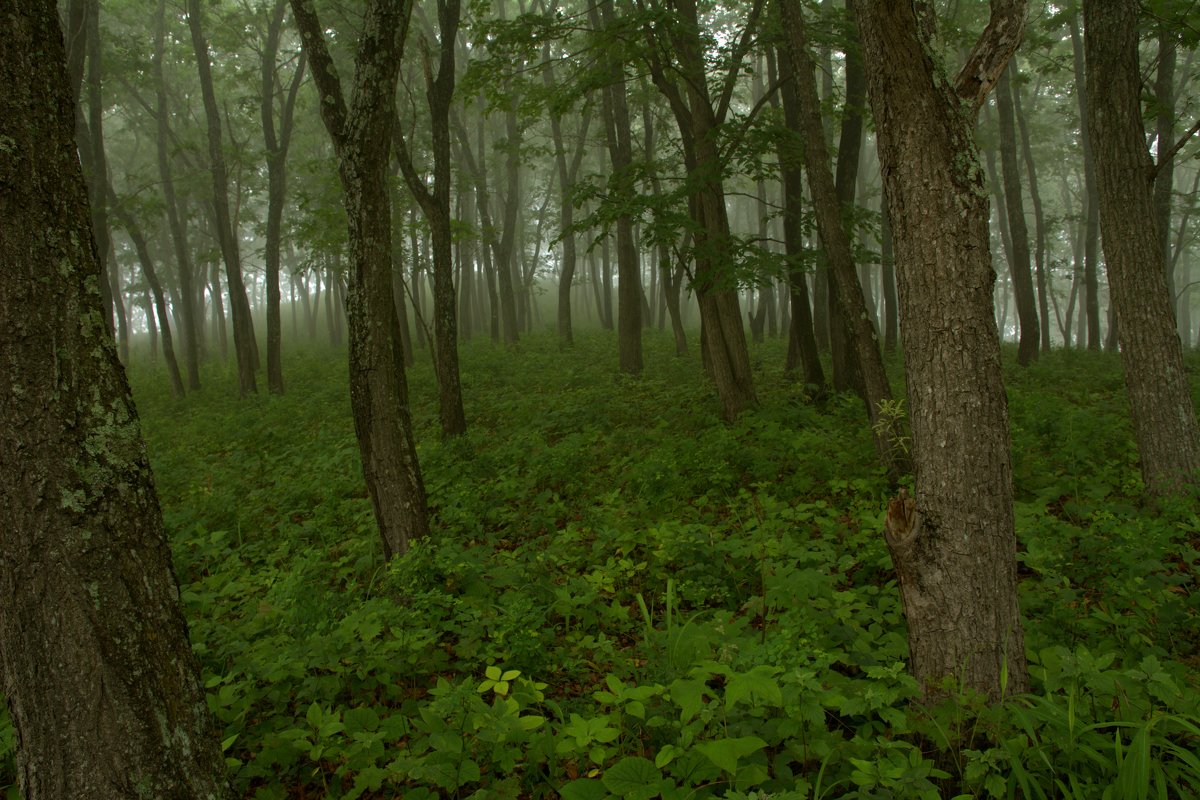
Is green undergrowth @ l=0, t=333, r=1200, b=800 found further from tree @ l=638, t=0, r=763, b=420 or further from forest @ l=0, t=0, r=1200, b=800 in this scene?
tree @ l=638, t=0, r=763, b=420

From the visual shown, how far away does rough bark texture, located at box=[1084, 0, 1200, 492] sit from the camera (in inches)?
231

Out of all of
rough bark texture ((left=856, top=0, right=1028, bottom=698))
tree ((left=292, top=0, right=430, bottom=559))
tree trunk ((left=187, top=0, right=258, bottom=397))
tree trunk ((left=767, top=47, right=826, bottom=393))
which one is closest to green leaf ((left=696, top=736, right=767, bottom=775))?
rough bark texture ((left=856, top=0, right=1028, bottom=698))

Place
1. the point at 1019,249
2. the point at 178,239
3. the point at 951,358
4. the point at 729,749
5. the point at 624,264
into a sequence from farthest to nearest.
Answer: the point at 178,239 → the point at 1019,249 → the point at 624,264 → the point at 951,358 → the point at 729,749

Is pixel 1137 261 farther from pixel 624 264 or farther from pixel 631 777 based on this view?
pixel 624 264

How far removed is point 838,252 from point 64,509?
23.8ft

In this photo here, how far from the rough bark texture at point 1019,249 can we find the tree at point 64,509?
16.9 metres

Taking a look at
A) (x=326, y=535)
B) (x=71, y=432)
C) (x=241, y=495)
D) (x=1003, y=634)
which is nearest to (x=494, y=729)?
(x=71, y=432)

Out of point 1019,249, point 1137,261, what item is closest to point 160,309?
point 1137,261

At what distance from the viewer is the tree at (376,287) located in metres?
5.67

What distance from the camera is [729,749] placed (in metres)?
2.64

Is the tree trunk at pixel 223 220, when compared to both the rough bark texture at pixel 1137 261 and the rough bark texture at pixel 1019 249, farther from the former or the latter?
the rough bark texture at pixel 1019 249

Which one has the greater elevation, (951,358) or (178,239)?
(178,239)

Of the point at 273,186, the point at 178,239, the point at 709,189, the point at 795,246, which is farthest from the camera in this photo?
the point at 178,239

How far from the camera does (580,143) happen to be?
21.6m
